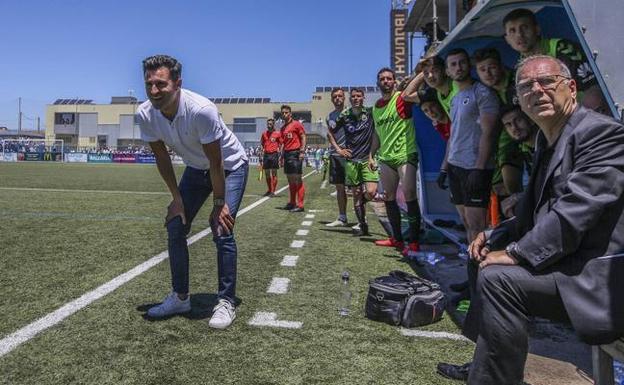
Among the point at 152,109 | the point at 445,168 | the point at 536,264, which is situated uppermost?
the point at 152,109

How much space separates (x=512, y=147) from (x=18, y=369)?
3509 mm

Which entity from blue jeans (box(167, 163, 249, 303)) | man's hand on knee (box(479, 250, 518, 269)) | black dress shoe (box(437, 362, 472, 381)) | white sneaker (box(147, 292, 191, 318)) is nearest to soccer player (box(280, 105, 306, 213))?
blue jeans (box(167, 163, 249, 303))

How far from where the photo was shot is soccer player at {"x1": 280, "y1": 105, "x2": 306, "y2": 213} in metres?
9.55

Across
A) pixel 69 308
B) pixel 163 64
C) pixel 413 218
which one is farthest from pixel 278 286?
pixel 413 218

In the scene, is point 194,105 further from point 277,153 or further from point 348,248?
point 277,153

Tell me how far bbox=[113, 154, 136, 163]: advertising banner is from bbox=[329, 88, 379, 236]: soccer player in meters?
52.7

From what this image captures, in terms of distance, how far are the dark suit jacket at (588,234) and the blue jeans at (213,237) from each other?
2015mm

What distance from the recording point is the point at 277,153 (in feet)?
39.0

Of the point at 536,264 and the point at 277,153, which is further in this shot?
the point at 277,153

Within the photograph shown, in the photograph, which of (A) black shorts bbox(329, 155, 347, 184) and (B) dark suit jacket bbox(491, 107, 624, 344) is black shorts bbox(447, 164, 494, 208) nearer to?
(B) dark suit jacket bbox(491, 107, 624, 344)

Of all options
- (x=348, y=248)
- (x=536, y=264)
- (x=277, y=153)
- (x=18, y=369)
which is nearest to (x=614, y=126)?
(x=536, y=264)

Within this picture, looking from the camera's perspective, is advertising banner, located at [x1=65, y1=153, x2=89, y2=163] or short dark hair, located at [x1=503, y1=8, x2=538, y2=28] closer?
short dark hair, located at [x1=503, y1=8, x2=538, y2=28]

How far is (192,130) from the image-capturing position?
122 inches

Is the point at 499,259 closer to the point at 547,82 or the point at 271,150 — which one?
the point at 547,82
